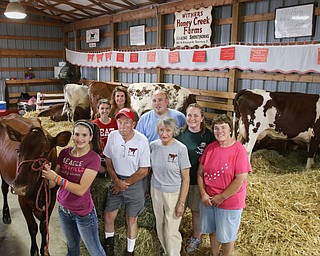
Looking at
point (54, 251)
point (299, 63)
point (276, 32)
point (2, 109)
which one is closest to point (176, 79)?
point (276, 32)

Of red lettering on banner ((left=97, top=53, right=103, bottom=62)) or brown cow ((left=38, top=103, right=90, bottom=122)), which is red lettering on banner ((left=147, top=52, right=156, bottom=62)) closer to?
brown cow ((left=38, top=103, right=90, bottom=122))

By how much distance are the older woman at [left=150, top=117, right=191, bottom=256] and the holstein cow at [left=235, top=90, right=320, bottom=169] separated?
2.13 m

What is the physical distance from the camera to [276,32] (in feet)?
17.8

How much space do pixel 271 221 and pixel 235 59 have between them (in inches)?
142

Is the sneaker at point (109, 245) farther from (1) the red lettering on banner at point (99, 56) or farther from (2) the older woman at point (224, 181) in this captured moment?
(1) the red lettering on banner at point (99, 56)

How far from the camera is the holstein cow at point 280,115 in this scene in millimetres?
4422

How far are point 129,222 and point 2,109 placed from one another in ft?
22.0

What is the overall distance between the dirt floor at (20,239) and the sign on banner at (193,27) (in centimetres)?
466

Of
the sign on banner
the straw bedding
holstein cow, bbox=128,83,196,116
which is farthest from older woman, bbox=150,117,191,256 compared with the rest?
the sign on banner

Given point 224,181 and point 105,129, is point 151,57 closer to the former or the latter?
point 105,129

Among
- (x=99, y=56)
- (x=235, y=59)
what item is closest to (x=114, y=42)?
(x=99, y=56)

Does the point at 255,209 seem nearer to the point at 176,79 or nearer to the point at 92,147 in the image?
the point at 92,147

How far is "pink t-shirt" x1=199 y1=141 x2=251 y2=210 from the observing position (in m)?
2.30

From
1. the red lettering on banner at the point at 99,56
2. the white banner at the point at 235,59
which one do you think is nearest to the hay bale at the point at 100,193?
the white banner at the point at 235,59
